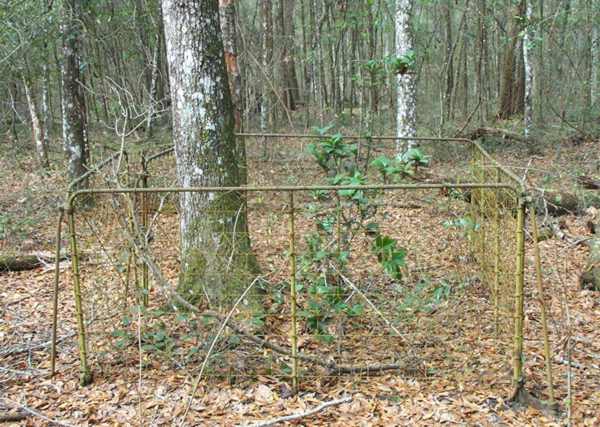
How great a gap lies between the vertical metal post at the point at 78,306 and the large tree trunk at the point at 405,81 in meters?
6.83

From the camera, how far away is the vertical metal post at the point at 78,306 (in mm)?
3945

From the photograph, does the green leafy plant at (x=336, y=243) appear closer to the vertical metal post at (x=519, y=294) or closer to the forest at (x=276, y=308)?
the forest at (x=276, y=308)

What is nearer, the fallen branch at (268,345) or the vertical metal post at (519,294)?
the vertical metal post at (519,294)

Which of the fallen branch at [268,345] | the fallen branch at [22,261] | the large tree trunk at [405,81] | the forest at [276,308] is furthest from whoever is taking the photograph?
the large tree trunk at [405,81]

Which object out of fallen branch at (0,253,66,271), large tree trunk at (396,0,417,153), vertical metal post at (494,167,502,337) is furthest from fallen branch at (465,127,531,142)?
fallen branch at (0,253,66,271)

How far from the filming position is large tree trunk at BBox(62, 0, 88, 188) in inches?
342

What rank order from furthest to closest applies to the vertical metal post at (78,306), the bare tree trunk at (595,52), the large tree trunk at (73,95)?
the bare tree trunk at (595,52), the large tree trunk at (73,95), the vertical metal post at (78,306)

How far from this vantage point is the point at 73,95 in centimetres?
885

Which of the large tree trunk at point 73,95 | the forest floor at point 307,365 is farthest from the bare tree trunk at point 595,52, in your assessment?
the large tree trunk at point 73,95

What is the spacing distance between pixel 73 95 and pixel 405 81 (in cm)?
564

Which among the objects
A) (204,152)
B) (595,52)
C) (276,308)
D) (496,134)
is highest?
(595,52)

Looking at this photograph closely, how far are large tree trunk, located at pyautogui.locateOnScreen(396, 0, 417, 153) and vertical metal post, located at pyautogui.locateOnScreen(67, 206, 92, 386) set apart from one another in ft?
22.4

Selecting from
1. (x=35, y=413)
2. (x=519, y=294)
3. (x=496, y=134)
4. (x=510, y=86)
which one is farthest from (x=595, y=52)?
(x=35, y=413)

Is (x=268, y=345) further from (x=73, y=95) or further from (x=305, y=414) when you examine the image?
(x=73, y=95)
